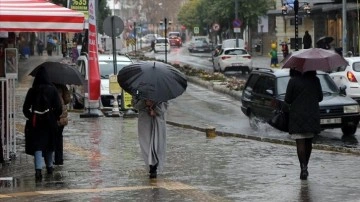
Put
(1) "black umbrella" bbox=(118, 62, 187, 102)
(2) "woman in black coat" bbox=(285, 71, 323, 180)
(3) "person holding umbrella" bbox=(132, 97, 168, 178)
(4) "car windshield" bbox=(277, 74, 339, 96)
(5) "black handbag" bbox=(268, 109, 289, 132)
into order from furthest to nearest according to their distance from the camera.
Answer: (4) "car windshield" bbox=(277, 74, 339, 96) → (5) "black handbag" bbox=(268, 109, 289, 132) → (3) "person holding umbrella" bbox=(132, 97, 168, 178) → (2) "woman in black coat" bbox=(285, 71, 323, 180) → (1) "black umbrella" bbox=(118, 62, 187, 102)

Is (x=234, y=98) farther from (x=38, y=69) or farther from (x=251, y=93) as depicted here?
(x=38, y=69)

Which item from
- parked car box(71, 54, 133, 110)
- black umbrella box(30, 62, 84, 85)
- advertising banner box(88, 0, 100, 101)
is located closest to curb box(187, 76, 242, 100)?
parked car box(71, 54, 133, 110)

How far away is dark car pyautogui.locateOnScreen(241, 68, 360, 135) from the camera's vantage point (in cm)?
1830

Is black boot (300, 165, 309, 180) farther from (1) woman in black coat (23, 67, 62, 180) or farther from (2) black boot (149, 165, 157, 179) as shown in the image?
(1) woman in black coat (23, 67, 62, 180)

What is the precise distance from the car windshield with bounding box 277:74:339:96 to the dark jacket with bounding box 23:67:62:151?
27.0ft

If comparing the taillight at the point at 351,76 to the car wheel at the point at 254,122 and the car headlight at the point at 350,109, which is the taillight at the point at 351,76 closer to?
the car wheel at the point at 254,122

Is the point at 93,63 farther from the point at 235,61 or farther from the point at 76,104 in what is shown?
the point at 235,61

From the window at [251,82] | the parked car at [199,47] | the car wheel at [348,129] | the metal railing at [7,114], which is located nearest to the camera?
the metal railing at [7,114]

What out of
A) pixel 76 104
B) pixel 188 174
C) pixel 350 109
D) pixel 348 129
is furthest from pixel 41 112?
pixel 76 104

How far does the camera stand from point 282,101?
61.3 ft

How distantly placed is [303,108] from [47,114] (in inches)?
139

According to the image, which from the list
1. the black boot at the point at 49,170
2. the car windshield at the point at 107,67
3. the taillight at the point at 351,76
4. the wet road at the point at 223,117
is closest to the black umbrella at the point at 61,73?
the black boot at the point at 49,170

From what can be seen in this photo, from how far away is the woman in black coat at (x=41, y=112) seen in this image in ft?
39.4

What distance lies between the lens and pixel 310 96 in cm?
1172
